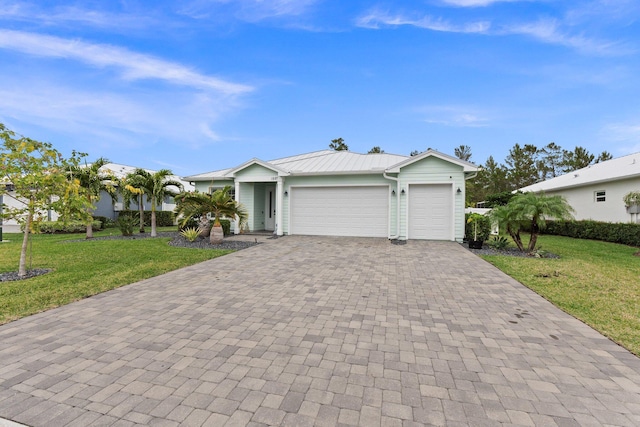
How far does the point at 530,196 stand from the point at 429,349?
7.96 metres

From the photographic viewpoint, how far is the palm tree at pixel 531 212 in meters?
8.48

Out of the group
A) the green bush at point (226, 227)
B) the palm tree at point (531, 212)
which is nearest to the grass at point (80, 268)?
the green bush at point (226, 227)

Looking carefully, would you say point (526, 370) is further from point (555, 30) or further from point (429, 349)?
point (555, 30)

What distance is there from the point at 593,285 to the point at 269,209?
1326 centimetres

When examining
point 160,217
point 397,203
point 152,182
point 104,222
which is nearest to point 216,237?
point 152,182

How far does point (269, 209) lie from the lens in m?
16.0

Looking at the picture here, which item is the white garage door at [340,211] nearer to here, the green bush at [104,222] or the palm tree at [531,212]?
the palm tree at [531,212]

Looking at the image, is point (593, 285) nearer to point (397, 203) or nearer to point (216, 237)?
point (397, 203)

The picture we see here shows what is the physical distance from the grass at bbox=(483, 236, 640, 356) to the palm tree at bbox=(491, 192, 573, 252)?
1.18m

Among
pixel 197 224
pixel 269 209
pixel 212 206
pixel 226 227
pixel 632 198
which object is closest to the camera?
pixel 212 206

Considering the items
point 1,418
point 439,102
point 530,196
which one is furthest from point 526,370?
point 439,102

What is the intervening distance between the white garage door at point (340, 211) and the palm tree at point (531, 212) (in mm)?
4720

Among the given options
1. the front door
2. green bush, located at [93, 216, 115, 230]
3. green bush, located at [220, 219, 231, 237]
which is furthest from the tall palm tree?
green bush, located at [93, 216, 115, 230]

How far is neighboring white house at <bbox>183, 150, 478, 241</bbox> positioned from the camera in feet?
39.4
